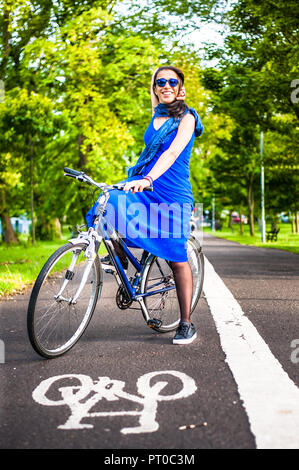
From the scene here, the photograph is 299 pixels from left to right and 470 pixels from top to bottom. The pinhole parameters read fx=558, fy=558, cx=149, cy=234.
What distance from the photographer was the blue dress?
413 cm

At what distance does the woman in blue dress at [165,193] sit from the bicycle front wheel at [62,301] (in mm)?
402

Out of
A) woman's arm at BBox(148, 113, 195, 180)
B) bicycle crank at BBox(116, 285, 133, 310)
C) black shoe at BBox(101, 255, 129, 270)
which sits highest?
woman's arm at BBox(148, 113, 195, 180)

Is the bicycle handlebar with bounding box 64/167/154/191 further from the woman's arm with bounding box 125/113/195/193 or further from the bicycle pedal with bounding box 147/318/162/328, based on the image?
the bicycle pedal with bounding box 147/318/162/328

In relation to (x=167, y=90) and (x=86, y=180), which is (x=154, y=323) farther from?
(x=167, y=90)

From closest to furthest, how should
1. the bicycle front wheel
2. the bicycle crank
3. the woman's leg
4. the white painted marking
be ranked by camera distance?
the white painted marking, the bicycle front wheel, the bicycle crank, the woman's leg

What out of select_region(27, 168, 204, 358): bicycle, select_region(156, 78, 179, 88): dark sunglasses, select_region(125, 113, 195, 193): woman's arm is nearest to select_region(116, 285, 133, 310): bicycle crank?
select_region(27, 168, 204, 358): bicycle

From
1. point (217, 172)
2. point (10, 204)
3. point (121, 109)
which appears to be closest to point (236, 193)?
point (217, 172)

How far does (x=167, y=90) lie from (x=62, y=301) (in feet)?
5.74

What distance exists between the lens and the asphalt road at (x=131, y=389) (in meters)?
2.43

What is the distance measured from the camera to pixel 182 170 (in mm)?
4250

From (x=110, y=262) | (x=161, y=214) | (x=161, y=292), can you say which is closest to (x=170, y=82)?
(x=161, y=214)

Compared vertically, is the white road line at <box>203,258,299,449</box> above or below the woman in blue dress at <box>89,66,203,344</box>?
below
